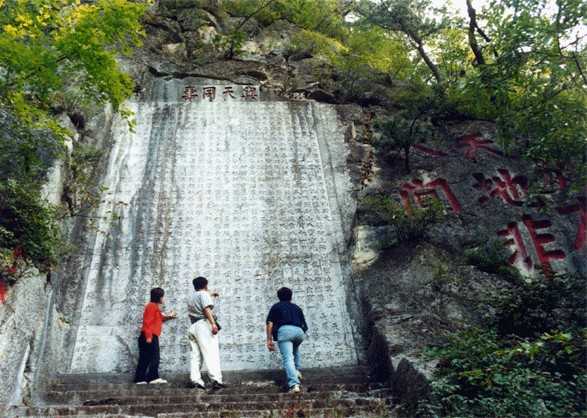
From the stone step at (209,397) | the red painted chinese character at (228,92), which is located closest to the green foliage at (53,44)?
the stone step at (209,397)

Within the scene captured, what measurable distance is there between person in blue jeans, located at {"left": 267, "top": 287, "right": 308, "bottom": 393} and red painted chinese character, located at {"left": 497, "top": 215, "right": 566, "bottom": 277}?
2979 millimetres

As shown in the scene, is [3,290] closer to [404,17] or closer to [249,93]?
[249,93]

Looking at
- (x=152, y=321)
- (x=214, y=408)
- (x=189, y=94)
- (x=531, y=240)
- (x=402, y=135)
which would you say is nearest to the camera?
(x=214, y=408)

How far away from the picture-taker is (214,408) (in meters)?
5.31

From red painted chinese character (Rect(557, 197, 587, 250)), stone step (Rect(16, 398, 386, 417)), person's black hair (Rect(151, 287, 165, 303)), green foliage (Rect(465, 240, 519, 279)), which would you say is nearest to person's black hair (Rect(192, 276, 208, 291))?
person's black hair (Rect(151, 287, 165, 303))

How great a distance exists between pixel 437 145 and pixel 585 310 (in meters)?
4.10

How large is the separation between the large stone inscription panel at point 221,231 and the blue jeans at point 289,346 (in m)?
0.84

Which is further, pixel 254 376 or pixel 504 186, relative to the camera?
pixel 504 186

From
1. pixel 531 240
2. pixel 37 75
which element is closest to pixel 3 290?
pixel 37 75

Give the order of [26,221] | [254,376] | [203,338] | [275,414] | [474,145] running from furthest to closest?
[474,145], [254,376], [26,221], [203,338], [275,414]

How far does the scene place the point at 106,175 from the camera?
28.1 feet

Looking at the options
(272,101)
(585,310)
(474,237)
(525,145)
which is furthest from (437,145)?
(585,310)

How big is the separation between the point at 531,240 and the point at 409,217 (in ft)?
5.41

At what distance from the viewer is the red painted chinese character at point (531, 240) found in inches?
301
